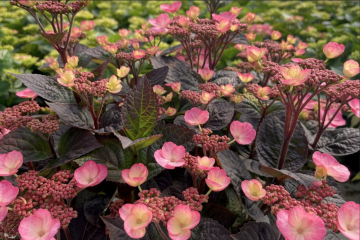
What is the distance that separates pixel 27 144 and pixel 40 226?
286mm

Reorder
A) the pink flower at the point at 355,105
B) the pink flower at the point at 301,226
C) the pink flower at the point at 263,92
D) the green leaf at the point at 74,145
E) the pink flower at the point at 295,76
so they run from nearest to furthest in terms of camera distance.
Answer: the pink flower at the point at 301,226
the pink flower at the point at 295,76
the green leaf at the point at 74,145
the pink flower at the point at 263,92
the pink flower at the point at 355,105

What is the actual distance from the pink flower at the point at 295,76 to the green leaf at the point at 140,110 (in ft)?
0.98

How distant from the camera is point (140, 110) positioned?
72cm

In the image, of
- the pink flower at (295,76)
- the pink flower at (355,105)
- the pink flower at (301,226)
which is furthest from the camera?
the pink flower at (355,105)

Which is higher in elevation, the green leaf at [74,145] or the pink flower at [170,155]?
the pink flower at [170,155]

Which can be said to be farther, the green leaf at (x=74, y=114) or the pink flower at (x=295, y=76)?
the green leaf at (x=74, y=114)

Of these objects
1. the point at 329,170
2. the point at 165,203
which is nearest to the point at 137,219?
the point at 165,203

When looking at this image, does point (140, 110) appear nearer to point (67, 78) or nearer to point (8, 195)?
point (67, 78)

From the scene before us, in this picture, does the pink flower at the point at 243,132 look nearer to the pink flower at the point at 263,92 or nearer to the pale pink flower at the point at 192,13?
the pink flower at the point at 263,92

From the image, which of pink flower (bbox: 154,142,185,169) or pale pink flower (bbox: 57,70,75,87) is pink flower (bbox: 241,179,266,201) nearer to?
pink flower (bbox: 154,142,185,169)

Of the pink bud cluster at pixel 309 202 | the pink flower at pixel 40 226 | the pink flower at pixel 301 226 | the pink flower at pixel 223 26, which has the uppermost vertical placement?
the pink flower at pixel 223 26

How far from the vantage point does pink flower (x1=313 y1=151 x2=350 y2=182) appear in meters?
0.61

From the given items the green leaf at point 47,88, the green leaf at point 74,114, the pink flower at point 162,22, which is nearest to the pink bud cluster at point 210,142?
the green leaf at point 74,114

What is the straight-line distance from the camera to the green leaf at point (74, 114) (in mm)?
733
